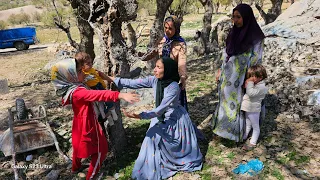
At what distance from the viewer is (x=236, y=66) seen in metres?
3.82

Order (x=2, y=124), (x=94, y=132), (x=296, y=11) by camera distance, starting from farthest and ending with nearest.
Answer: (x=296, y=11) → (x=2, y=124) → (x=94, y=132)

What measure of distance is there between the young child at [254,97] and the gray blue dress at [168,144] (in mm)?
857

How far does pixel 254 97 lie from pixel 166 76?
1274 millimetres

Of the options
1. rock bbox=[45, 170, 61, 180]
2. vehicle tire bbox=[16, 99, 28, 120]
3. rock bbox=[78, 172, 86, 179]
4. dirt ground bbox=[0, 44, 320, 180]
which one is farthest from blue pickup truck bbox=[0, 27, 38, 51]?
rock bbox=[78, 172, 86, 179]

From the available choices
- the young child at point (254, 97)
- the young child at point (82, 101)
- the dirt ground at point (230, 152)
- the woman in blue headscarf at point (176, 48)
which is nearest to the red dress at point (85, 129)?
the young child at point (82, 101)

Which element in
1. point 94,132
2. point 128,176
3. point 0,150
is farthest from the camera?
point 0,150

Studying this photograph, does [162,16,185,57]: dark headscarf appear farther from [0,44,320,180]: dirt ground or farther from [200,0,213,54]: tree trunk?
[200,0,213,54]: tree trunk

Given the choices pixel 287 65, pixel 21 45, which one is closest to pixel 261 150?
pixel 287 65

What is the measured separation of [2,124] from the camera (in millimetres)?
6098

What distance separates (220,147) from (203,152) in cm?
28

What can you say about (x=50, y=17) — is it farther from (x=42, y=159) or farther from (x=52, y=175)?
(x=52, y=175)

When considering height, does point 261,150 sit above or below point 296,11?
below

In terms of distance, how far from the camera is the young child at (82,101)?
9.93ft

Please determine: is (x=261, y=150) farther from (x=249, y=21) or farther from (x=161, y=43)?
(x=161, y=43)
